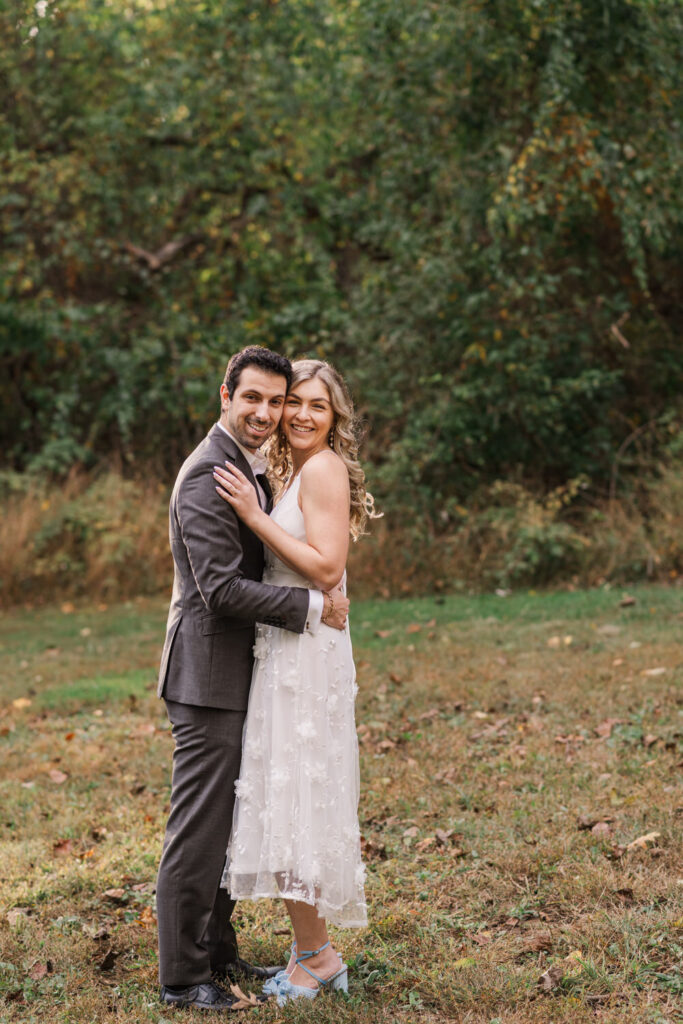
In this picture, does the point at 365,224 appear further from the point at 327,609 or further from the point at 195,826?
the point at 195,826

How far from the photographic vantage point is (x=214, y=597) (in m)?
3.49

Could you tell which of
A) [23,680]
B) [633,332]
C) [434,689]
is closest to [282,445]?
[434,689]

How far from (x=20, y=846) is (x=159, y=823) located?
2.34ft

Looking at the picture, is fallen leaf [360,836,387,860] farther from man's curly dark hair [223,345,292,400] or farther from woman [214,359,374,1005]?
man's curly dark hair [223,345,292,400]

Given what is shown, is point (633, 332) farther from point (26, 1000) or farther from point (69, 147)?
point (26, 1000)

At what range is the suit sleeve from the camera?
3488 millimetres

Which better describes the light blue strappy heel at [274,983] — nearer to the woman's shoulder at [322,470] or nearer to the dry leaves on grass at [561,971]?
the dry leaves on grass at [561,971]

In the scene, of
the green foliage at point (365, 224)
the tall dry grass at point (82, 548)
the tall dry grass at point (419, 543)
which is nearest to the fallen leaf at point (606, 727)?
the tall dry grass at point (419, 543)

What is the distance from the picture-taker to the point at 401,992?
381 centimetres
